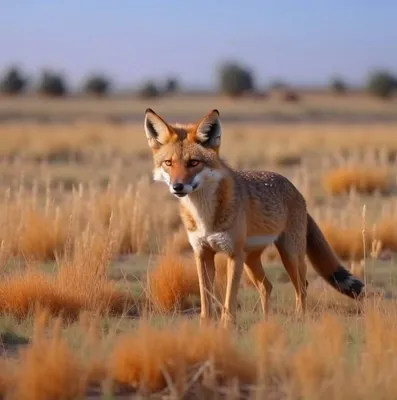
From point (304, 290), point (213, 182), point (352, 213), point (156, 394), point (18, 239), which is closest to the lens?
point (156, 394)

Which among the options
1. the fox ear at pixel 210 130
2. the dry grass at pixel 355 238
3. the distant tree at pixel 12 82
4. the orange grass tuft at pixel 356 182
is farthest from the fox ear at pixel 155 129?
the distant tree at pixel 12 82

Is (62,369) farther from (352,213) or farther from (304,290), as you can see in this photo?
(352,213)

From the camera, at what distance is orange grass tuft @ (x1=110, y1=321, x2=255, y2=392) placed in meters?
6.18

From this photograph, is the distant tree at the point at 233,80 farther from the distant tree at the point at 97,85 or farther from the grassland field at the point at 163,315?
the grassland field at the point at 163,315

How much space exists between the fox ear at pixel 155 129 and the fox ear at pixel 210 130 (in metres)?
0.28

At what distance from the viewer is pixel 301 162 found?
27453mm

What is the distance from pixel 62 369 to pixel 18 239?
6.67m

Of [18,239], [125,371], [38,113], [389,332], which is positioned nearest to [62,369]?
[125,371]

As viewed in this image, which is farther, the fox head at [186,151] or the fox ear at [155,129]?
the fox ear at [155,129]

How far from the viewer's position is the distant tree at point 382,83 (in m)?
98.4

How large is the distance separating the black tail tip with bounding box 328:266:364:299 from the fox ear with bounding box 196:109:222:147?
7.43ft

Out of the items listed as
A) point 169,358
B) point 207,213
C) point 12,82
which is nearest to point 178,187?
point 207,213

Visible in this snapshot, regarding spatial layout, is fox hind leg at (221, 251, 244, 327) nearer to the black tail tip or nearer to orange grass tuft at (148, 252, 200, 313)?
orange grass tuft at (148, 252, 200, 313)

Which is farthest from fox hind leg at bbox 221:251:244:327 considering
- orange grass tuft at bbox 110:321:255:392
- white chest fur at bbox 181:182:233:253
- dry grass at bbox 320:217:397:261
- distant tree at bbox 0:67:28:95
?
distant tree at bbox 0:67:28:95
